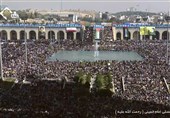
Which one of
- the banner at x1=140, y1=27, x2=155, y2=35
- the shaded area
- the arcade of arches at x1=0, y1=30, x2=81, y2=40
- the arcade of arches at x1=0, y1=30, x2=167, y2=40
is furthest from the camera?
the arcade of arches at x1=0, y1=30, x2=81, y2=40

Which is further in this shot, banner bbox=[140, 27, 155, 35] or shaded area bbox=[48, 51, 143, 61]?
banner bbox=[140, 27, 155, 35]

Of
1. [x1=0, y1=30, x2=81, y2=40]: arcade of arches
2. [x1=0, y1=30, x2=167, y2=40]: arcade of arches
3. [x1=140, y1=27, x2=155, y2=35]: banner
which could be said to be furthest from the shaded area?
[x1=0, y1=30, x2=81, y2=40]: arcade of arches

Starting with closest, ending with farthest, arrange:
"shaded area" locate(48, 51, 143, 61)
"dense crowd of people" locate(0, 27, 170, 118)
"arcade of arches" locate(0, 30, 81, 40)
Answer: "dense crowd of people" locate(0, 27, 170, 118), "shaded area" locate(48, 51, 143, 61), "arcade of arches" locate(0, 30, 81, 40)

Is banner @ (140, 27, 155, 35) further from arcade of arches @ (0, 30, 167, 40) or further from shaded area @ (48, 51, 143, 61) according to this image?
shaded area @ (48, 51, 143, 61)

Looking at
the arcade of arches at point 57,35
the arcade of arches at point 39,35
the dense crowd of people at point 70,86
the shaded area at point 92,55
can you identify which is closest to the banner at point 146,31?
the arcade of arches at point 57,35

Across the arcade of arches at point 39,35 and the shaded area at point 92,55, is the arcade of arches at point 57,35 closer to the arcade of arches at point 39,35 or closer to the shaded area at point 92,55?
the arcade of arches at point 39,35

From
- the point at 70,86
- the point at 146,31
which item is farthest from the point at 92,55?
the point at 70,86

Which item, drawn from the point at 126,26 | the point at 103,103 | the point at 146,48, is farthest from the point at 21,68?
the point at 126,26

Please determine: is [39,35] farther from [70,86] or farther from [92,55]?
[70,86]

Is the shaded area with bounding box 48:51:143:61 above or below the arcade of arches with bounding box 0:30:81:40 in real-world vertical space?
below
